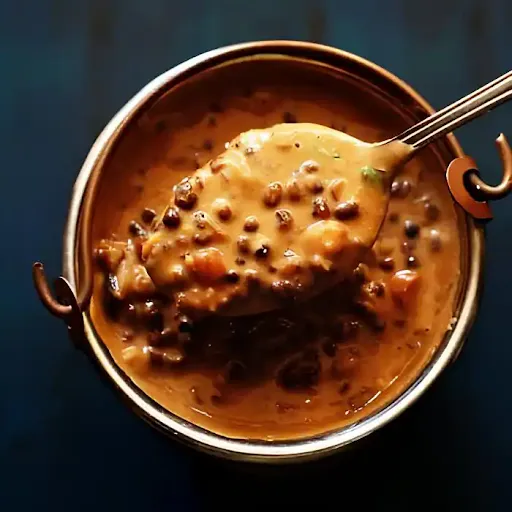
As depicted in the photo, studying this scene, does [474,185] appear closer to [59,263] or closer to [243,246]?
[243,246]

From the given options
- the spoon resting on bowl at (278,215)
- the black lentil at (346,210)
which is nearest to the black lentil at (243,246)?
the spoon resting on bowl at (278,215)

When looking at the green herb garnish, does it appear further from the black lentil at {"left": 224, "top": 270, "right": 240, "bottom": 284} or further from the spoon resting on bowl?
the black lentil at {"left": 224, "top": 270, "right": 240, "bottom": 284}

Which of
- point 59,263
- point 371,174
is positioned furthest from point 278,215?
point 59,263

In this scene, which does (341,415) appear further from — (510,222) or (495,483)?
(510,222)

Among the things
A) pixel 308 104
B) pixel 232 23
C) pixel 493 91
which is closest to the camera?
pixel 493 91

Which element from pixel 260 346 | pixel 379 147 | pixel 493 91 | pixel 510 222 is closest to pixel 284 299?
pixel 260 346

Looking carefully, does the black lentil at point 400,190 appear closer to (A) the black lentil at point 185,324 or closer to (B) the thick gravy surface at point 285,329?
(B) the thick gravy surface at point 285,329

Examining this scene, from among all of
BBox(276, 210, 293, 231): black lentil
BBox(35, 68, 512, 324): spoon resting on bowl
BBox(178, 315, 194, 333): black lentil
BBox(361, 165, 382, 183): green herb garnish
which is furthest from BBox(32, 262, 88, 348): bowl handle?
BBox(361, 165, 382, 183): green herb garnish
